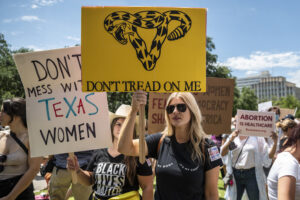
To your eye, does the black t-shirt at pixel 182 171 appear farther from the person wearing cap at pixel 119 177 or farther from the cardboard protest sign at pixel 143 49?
the cardboard protest sign at pixel 143 49

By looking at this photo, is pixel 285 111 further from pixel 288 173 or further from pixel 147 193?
pixel 147 193

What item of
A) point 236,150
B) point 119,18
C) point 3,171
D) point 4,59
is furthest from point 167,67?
point 4,59

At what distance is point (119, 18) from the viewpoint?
2.32 metres

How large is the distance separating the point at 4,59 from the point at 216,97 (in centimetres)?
3633

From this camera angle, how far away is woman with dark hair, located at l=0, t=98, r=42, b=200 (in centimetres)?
280

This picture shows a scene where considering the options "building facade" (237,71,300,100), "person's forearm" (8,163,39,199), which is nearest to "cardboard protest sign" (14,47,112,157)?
"person's forearm" (8,163,39,199)

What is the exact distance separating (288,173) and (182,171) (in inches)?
33.6

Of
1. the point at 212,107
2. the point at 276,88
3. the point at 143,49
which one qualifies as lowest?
the point at 212,107

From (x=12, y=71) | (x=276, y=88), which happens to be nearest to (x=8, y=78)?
(x=12, y=71)

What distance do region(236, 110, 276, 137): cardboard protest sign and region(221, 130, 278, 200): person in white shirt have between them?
0.49 ft

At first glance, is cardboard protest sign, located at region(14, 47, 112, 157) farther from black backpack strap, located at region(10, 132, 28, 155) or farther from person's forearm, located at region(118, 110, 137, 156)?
black backpack strap, located at region(10, 132, 28, 155)

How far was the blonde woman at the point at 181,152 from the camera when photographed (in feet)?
7.20

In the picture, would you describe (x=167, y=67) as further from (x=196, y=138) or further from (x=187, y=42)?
(x=196, y=138)

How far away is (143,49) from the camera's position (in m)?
2.32
